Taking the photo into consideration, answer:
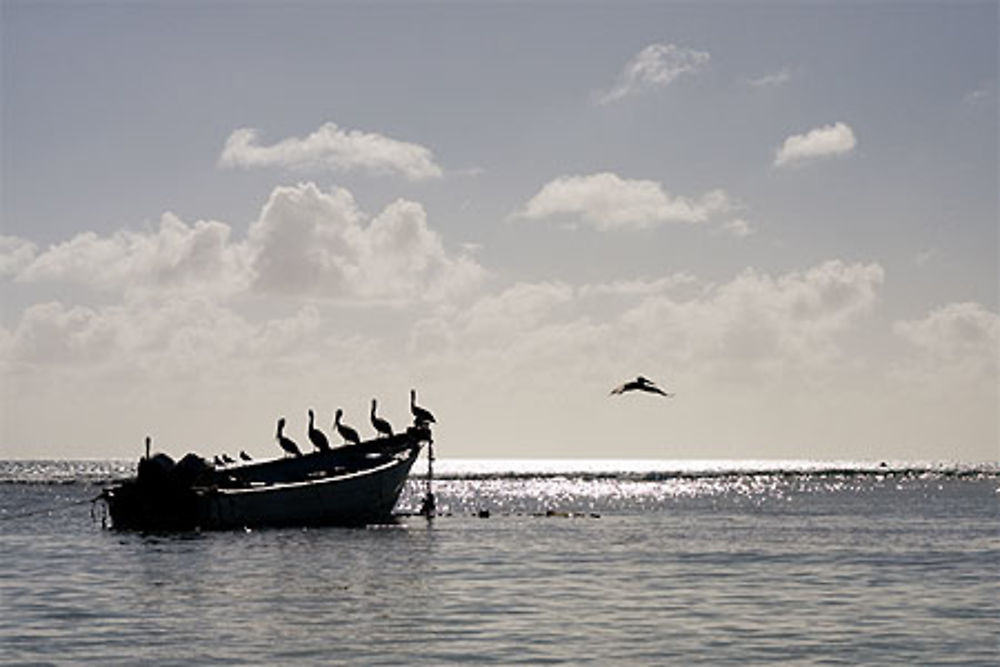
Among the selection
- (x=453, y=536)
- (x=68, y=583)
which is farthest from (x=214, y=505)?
(x=68, y=583)

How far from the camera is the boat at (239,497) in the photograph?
78312 mm

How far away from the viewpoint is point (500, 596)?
4662 centimetres

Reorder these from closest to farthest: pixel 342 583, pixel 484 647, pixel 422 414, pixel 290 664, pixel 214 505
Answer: pixel 290 664
pixel 484 647
pixel 342 583
pixel 214 505
pixel 422 414

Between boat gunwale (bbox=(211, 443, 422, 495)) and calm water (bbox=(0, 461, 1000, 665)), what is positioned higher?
boat gunwale (bbox=(211, 443, 422, 495))

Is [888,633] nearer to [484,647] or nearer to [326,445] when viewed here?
[484,647]

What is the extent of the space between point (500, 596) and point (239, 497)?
114 feet

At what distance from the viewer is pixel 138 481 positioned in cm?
8031

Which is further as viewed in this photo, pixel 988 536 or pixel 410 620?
pixel 988 536

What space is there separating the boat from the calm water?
1478mm

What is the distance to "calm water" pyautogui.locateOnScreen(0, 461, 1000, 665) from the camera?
3553 cm

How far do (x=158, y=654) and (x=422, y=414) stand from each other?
Result: 57527 mm

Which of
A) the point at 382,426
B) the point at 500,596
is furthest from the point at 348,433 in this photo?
the point at 500,596

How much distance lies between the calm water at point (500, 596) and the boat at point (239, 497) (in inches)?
58.2

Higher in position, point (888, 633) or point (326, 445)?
point (326, 445)
